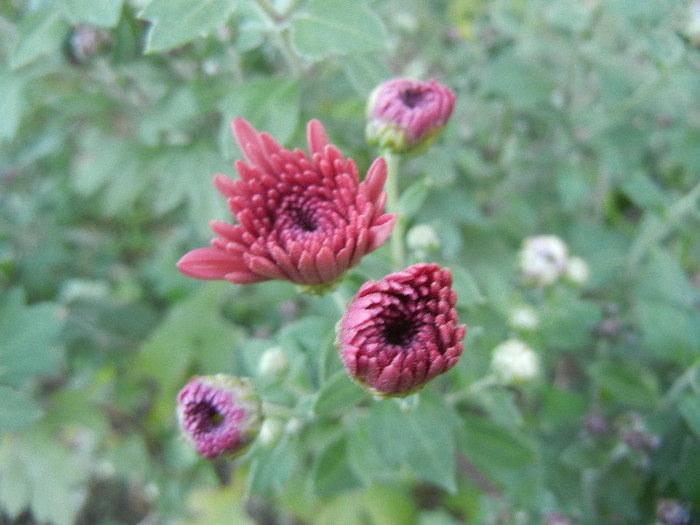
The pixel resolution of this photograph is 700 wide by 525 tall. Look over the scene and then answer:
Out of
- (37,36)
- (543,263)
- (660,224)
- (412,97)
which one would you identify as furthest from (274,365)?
(660,224)

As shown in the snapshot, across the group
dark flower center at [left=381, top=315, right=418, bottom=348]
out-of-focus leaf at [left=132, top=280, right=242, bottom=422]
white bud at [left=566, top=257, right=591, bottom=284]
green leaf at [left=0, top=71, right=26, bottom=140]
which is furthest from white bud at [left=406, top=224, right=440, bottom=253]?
green leaf at [left=0, top=71, right=26, bottom=140]

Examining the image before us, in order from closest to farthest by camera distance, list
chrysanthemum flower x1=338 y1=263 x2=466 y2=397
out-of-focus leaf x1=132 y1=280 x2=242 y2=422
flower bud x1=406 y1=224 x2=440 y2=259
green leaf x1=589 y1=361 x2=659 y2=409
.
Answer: chrysanthemum flower x1=338 y1=263 x2=466 y2=397
flower bud x1=406 y1=224 x2=440 y2=259
green leaf x1=589 y1=361 x2=659 y2=409
out-of-focus leaf x1=132 y1=280 x2=242 y2=422

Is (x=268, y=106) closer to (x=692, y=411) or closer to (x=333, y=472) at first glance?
(x=333, y=472)

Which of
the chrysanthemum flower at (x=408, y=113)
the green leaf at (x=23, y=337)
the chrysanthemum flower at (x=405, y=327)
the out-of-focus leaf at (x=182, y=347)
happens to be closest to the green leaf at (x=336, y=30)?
the chrysanthemum flower at (x=408, y=113)

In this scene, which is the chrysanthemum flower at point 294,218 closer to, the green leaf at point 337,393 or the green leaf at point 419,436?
the green leaf at point 337,393

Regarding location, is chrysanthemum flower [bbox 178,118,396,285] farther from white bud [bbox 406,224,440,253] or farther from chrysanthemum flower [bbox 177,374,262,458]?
white bud [bbox 406,224,440,253]

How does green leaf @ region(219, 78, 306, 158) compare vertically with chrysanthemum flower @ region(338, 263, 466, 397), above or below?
above
